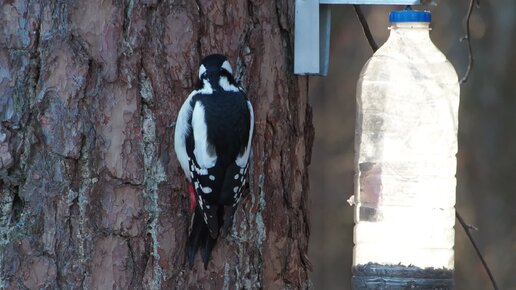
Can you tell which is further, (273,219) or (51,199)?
(273,219)

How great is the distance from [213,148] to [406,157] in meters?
0.76

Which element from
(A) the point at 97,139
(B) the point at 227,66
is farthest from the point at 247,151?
(A) the point at 97,139

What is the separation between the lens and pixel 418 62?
328 cm

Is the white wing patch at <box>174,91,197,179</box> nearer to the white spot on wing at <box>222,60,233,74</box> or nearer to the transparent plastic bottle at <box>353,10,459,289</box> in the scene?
the white spot on wing at <box>222,60,233,74</box>

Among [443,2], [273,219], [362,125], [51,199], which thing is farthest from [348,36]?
[51,199]

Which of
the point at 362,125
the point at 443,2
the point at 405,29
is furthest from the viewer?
the point at 443,2

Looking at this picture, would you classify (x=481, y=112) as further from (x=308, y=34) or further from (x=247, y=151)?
(x=247, y=151)

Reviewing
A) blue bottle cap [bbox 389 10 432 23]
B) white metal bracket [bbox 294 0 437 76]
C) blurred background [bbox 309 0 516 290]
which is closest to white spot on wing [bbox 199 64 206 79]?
white metal bracket [bbox 294 0 437 76]

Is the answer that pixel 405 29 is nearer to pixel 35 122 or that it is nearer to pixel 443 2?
pixel 35 122

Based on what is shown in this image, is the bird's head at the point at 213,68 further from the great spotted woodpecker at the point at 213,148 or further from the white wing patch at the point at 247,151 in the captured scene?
the white wing patch at the point at 247,151

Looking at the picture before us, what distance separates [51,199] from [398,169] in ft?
3.58

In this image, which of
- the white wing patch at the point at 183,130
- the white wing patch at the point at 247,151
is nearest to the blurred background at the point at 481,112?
the white wing patch at the point at 247,151

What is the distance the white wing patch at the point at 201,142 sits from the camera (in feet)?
8.75

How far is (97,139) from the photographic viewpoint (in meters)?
2.65
